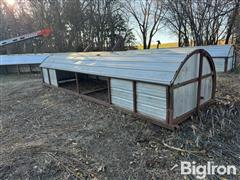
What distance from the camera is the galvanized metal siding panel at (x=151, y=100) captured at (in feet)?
13.4

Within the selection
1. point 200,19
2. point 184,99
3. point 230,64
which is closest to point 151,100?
point 184,99

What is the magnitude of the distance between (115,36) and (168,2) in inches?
268

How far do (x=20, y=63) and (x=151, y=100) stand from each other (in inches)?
516

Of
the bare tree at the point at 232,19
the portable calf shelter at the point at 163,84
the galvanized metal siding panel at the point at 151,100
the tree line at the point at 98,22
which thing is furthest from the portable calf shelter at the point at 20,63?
the bare tree at the point at 232,19

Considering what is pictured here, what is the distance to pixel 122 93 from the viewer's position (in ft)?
17.0

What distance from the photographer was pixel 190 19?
17438 mm

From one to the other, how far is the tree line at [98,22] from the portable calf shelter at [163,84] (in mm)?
13717

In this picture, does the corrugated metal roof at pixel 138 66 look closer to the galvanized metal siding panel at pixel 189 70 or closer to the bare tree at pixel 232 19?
the galvanized metal siding panel at pixel 189 70

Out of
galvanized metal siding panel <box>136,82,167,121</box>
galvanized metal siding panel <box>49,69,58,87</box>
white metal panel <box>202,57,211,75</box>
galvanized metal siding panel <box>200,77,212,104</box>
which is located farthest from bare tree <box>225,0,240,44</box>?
galvanized metal siding panel <box>49,69,58,87</box>

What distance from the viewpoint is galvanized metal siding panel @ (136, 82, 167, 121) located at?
409cm

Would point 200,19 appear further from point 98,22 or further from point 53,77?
point 53,77

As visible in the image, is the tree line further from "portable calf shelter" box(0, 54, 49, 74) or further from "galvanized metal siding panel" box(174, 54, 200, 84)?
"galvanized metal siding panel" box(174, 54, 200, 84)

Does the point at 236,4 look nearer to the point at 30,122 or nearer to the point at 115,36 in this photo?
the point at 115,36

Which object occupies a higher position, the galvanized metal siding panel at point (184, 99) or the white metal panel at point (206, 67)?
the white metal panel at point (206, 67)
